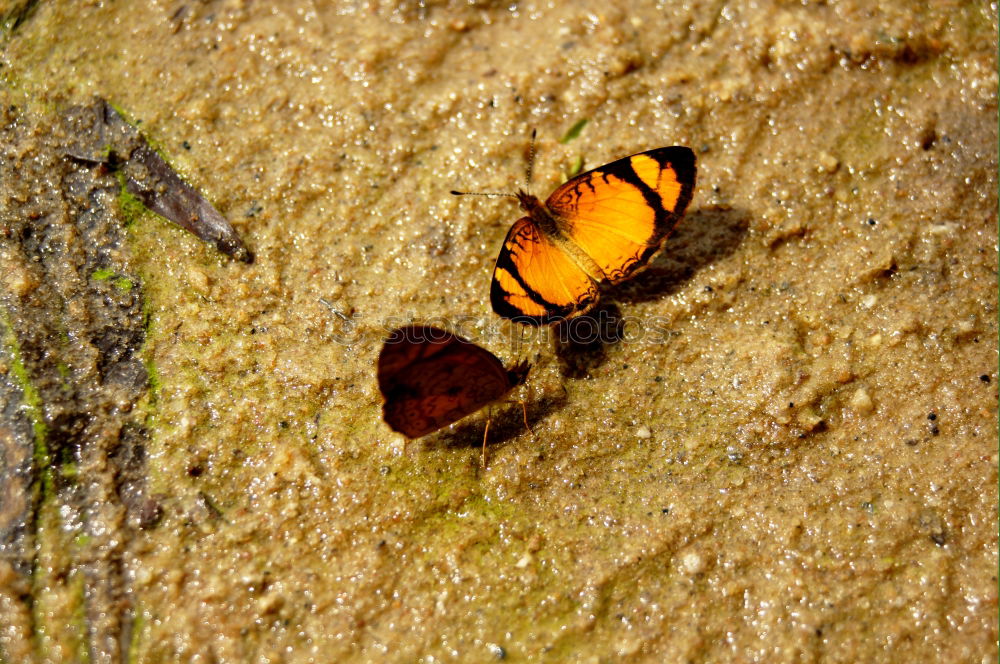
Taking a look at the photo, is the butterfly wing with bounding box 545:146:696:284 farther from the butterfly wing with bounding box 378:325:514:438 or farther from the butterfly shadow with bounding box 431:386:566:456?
the butterfly wing with bounding box 378:325:514:438

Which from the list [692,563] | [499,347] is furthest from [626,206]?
[692,563]

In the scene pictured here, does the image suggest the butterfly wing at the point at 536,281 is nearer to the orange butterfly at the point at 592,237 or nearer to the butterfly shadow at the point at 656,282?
the orange butterfly at the point at 592,237

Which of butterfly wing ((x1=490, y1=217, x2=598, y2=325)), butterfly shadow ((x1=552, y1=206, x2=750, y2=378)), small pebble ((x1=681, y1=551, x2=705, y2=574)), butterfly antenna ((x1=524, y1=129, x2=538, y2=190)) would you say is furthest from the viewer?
butterfly antenna ((x1=524, y1=129, x2=538, y2=190))

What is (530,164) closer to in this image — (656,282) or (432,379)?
(656,282)

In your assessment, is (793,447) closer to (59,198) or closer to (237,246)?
(237,246)

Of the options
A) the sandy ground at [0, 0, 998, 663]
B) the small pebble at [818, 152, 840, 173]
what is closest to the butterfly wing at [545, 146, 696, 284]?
the sandy ground at [0, 0, 998, 663]

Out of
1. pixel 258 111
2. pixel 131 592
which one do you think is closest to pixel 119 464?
pixel 131 592
